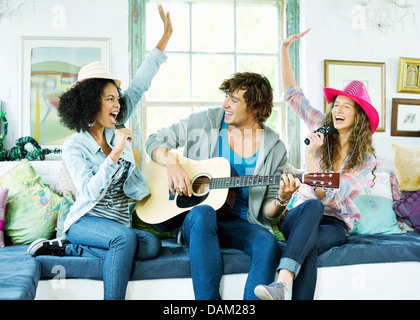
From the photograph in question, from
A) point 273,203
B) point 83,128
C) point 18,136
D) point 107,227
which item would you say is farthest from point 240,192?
point 18,136

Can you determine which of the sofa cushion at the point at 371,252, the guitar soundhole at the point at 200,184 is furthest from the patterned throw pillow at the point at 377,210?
the guitar soundhole at the point at 200,184

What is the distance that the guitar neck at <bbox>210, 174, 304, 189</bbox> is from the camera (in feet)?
5.75

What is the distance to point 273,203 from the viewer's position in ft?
6.15

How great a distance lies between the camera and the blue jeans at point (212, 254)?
Result: 161cm

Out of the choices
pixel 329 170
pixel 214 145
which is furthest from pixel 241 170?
pixel 329 170

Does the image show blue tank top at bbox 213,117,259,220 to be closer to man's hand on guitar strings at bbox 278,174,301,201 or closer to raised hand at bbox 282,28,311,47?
man's hand on guitar strings at bbox 278,174,301,201

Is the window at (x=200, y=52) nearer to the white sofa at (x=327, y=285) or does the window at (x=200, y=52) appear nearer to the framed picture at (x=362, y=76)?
the framed picture at (x=362, y=76)

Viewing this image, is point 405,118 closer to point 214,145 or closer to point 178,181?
point 214,145

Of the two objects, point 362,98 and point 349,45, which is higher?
point 349,45

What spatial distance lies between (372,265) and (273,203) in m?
0.55

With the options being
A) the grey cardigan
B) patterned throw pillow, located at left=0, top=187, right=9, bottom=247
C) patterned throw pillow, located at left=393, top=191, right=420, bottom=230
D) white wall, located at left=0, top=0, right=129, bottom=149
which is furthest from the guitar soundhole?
patterned throw pillow, located at left=393, top=191, right=420, bottom=230

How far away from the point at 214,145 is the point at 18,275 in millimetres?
1011

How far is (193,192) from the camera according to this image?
1941mm
